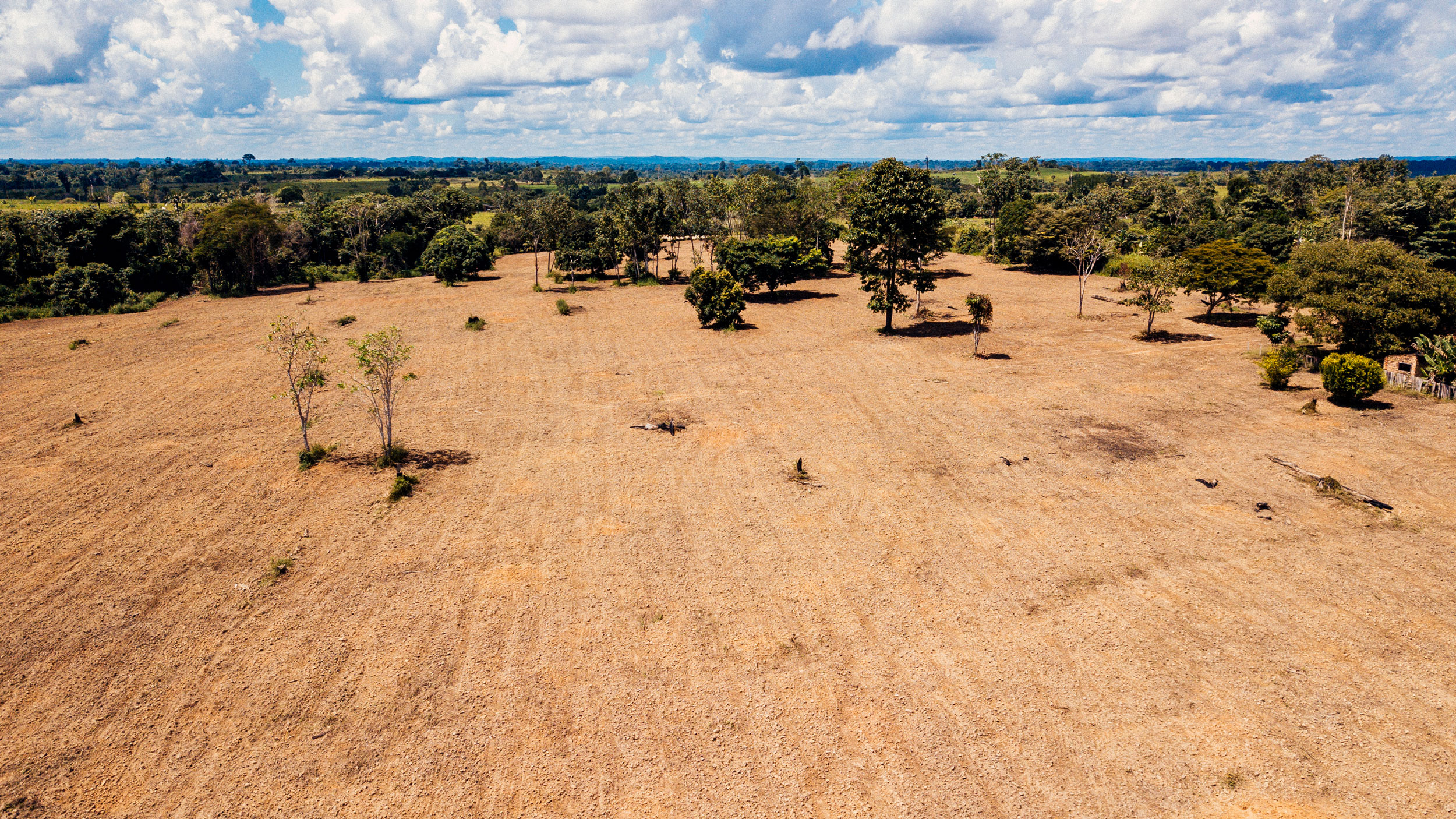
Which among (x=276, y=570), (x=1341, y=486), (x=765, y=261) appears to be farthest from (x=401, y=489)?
(x=765, y=261)

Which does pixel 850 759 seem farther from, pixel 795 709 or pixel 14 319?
pixel 14 319

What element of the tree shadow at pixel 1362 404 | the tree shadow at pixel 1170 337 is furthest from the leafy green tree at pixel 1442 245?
→ the tree shadow at pixel 1362 404

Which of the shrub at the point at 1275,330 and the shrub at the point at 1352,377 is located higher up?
the shrub at the point at 1275,330

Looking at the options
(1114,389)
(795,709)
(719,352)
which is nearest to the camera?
(795,709)

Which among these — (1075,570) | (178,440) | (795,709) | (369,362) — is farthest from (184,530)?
(1075,570)

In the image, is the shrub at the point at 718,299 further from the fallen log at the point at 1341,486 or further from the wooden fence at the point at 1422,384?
the wooden fence at the point at 1422,384

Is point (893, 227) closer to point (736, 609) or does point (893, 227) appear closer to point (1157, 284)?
point (1157, 284)
